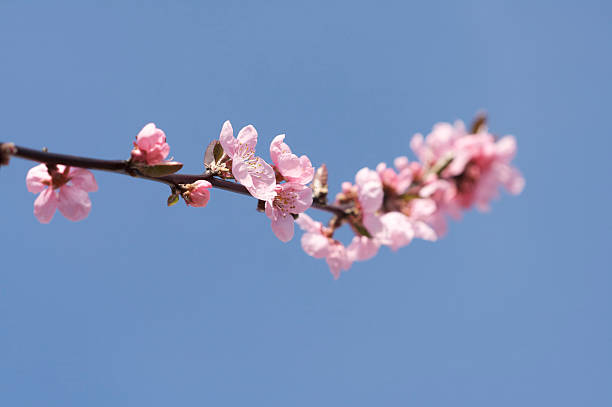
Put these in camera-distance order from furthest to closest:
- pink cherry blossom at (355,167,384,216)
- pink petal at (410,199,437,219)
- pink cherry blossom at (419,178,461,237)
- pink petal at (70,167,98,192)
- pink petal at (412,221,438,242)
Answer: pink cherry blossom at (419,178,461,237) < pink petal at (410,199,437,219) < pink petal at (412,221,438,242) < pink cherry blossom at (355,167,384,216) < pink petal at (70,167,98,192)

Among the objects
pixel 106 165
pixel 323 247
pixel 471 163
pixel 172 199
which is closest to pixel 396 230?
pixel 323 247

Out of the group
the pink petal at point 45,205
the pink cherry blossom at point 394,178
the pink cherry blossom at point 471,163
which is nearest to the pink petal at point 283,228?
the pink petal at point 45,205

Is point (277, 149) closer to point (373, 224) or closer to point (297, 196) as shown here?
point (297, 196)

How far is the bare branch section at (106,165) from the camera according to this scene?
1256mm

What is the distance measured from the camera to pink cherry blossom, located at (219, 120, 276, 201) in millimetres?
1675

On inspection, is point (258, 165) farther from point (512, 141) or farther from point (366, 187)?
point (512, 141)

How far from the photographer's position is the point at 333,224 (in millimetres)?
2713

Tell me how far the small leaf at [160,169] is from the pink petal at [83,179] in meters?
0.22

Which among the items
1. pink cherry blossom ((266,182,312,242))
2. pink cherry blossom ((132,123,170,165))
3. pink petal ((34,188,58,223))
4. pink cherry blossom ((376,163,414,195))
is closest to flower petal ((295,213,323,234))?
pink cherry blossom ((376,163,414,195))

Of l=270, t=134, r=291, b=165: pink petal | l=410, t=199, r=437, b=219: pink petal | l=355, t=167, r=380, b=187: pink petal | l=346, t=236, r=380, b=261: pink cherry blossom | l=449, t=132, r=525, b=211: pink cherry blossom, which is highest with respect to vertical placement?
l=449, t=132, r=525, b=211: pink cherry blossom

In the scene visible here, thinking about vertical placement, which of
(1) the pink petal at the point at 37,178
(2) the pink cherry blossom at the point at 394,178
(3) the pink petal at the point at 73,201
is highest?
(2) the pink cherry blossom at the point at 394,178

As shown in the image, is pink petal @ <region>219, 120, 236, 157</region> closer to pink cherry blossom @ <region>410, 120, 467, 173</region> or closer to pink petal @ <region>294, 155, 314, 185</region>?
pink petal @ <region>294, 155, 314, 185</region>

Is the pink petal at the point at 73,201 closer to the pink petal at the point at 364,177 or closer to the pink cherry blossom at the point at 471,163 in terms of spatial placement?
the pink petal at the point at 364,177

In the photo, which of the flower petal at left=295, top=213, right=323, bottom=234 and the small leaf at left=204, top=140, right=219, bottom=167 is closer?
the small leaf at left=204, top=140, right=219, bottom=167
